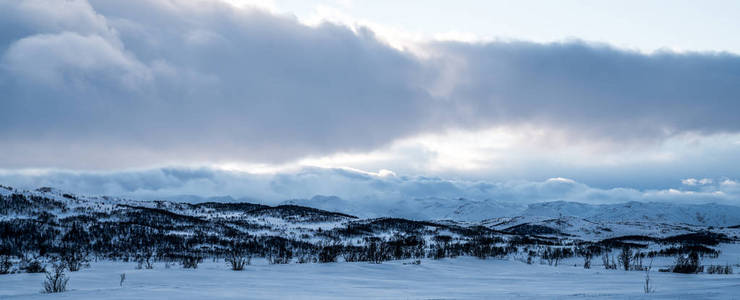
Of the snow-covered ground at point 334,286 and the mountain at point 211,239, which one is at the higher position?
the snow-covered ground at point 334,286

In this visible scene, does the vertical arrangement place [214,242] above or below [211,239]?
below

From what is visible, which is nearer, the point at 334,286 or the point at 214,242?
the point at 334,286

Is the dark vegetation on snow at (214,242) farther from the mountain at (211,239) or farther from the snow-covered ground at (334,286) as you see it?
the snow-covered ground at (334,286)

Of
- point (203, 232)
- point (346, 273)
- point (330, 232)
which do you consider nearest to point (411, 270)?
point (346, 273)

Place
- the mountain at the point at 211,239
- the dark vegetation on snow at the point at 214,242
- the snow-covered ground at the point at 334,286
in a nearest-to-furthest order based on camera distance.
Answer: the snow-covered ground at the point at 334,286
the dark vegetation on snow at the point at 214,242
the mountain at the point at 211,239

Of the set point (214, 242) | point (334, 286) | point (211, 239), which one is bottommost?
point (214, 242)

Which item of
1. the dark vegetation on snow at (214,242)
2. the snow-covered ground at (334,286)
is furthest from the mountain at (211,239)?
the snow-covered ground at (334,286)

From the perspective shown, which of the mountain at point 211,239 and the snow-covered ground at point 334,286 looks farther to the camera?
the mountain at point 211,239

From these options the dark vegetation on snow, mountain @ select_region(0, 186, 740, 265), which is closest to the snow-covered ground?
the dark vegetation on snow

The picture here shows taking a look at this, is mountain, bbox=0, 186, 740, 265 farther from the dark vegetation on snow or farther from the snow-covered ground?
the snow-covered ground

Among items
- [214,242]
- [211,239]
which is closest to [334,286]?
[214,242]

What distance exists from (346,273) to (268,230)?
4593 cm

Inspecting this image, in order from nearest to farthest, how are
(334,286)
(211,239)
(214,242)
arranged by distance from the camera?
1. (334,286)
2. (214,242)
3. (211,239)

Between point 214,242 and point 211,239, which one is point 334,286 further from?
point 211,239
